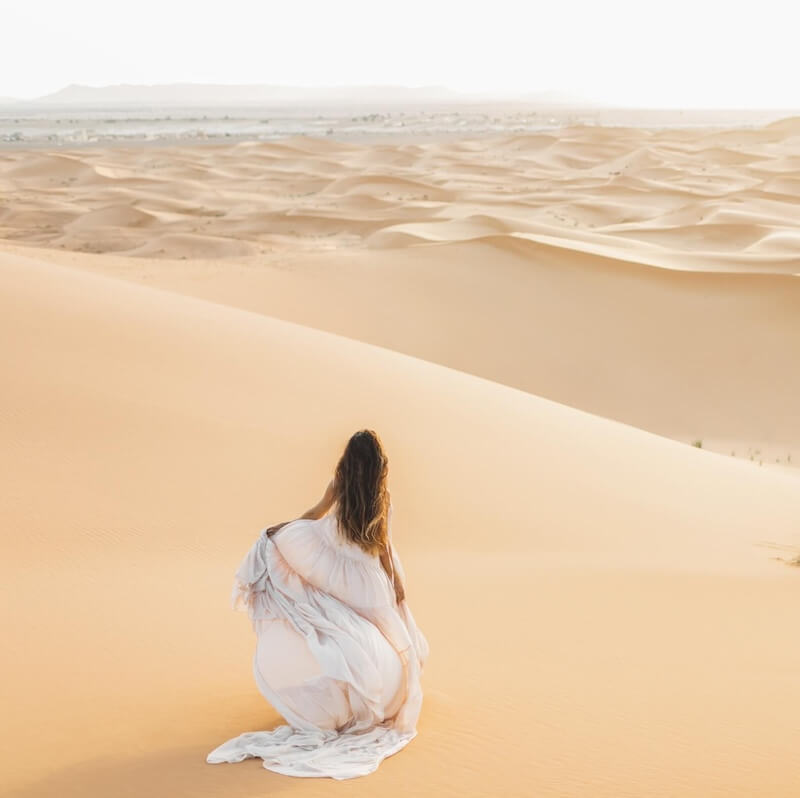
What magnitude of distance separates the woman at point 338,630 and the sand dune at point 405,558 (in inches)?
6.0

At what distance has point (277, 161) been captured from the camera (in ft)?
150

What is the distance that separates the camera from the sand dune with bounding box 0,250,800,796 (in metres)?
3.45

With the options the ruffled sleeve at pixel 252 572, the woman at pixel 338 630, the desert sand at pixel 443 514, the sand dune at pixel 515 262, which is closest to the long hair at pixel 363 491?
the woman at pixel 338 630

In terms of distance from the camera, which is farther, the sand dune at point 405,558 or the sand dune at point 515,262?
the sand dune at point 515,262

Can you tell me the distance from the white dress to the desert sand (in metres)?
0.13

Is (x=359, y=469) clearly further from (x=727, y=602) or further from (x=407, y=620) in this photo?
(x=727, y=602)

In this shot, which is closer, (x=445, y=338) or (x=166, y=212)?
(x=445, y=338)

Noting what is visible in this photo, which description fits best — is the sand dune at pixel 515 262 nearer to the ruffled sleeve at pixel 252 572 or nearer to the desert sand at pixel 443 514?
the desert sand at pixel 443 514

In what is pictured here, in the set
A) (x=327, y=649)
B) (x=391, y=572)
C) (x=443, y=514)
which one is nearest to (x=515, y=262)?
(x=443, y=514)

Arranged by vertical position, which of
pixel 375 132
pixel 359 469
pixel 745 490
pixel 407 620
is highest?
pixel 375 132

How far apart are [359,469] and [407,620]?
58 cm

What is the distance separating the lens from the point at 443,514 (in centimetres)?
643

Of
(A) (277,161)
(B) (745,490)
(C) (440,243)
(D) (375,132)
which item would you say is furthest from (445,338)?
(D) (375,132)

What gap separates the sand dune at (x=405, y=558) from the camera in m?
3.45
